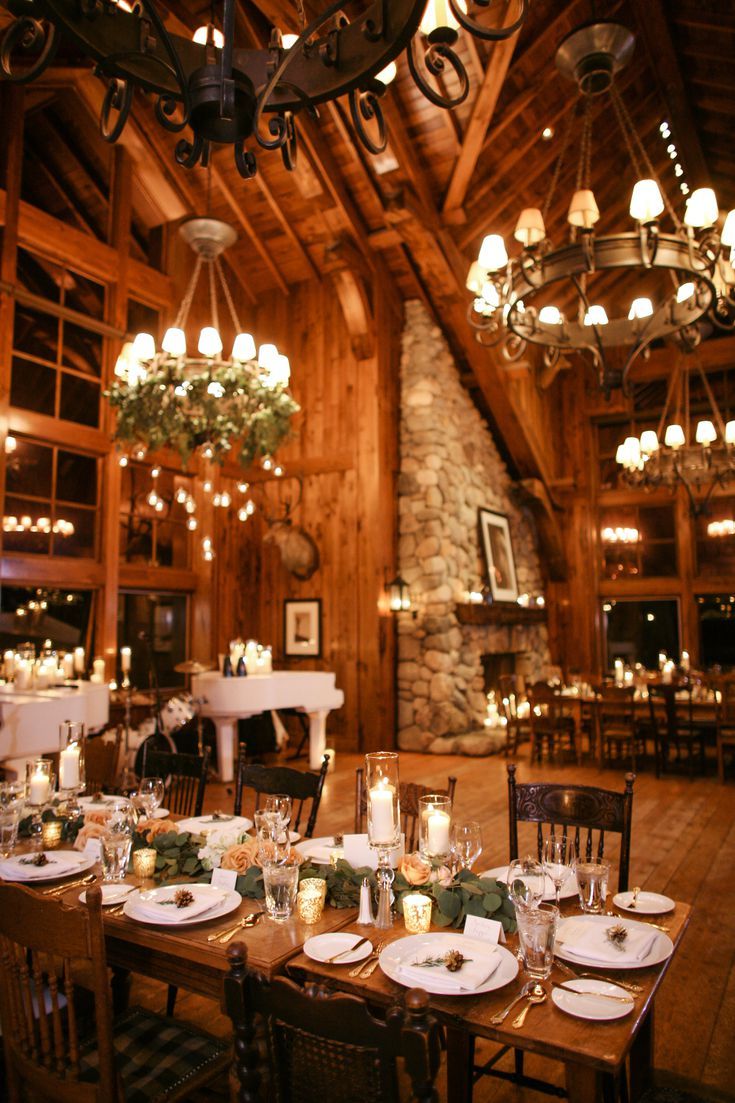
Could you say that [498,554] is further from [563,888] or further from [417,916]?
[417,916]

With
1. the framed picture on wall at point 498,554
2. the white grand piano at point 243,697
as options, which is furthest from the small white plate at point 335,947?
the framed picture on wall at point 498,554

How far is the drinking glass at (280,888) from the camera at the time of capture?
77.6 inches

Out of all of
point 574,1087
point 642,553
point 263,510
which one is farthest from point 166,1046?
point 642,553

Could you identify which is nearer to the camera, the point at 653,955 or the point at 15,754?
the point at 653,955

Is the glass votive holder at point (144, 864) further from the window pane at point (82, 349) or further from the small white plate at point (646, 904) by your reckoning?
the window pane at point (82, 349)

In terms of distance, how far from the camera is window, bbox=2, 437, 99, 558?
6719 millimetres

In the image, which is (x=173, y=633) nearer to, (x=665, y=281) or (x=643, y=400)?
(x=643, y=400)

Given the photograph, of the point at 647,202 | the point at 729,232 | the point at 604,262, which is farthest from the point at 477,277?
the point at 729,232

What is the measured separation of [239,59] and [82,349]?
5972mm

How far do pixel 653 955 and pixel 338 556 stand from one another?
23.2 feet

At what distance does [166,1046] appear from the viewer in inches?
77.5

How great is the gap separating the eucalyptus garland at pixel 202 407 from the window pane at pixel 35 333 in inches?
74.7

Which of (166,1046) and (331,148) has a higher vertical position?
Result: (331,148)

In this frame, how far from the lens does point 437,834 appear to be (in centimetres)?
208
